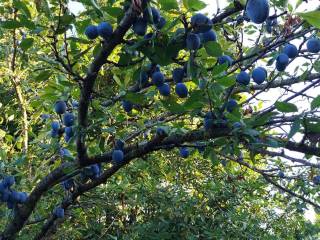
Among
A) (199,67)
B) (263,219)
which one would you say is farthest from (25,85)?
(263,219)

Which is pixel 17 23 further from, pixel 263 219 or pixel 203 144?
pixel 263 219

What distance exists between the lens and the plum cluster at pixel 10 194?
2621 mm

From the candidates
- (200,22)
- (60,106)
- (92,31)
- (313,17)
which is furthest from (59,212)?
(313,17)

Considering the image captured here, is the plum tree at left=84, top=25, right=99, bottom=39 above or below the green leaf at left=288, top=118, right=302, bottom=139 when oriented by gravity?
above

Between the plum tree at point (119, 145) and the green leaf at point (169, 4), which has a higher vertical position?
the plum tree at point (119, 145)

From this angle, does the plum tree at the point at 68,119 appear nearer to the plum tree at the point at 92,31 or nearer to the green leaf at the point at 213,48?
the plum tree at the point at 92,31

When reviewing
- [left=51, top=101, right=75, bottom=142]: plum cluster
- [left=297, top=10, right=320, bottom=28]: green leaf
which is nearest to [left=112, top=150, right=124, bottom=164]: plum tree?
[left=51, top=101, right=75, bottom=142]: plum cluster

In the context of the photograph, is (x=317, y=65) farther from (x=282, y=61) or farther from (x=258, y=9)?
(x=258, y=9)

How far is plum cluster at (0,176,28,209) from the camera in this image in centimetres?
262

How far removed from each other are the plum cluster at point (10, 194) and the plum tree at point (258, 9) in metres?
1.85

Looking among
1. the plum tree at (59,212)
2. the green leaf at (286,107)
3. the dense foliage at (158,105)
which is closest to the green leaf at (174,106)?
the dense foliage at (158,105)

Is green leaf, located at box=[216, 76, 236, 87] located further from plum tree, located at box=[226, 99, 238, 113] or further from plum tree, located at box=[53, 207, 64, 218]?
plum tree, located at box=[53, 207, 64, 218]

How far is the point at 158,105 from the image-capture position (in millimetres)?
2088

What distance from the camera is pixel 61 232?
352cm
